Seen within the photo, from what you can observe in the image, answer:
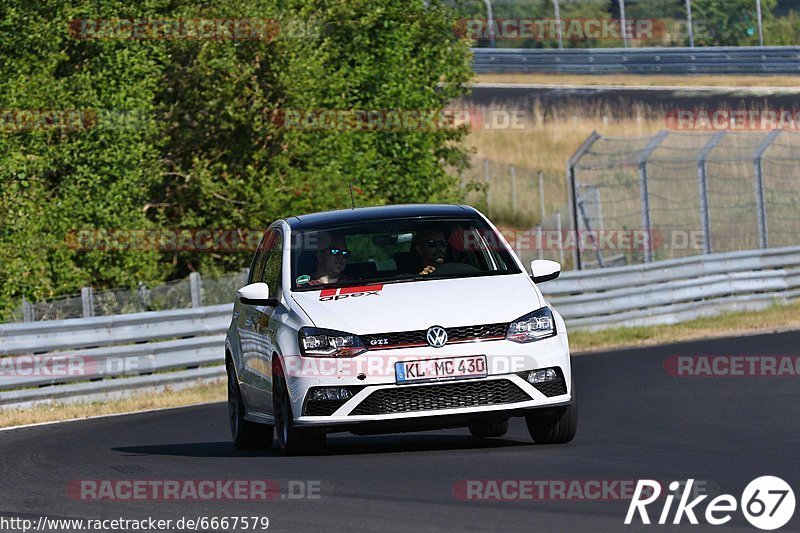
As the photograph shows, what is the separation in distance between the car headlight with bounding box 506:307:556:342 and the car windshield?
69 cm

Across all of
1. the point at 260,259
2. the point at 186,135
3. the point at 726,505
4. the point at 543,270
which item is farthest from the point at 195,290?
the point at 726,505

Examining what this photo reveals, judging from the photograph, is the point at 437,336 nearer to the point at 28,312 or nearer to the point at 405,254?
the point at 405,254

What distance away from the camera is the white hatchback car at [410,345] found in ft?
32.1

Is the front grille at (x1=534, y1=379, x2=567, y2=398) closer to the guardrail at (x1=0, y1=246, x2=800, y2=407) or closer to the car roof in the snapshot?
the car roof

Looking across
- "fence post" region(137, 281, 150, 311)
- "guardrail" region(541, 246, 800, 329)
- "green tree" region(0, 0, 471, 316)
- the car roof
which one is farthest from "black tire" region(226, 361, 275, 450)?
"green tree" region(0, 0, 471, 316)

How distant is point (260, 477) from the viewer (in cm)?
934

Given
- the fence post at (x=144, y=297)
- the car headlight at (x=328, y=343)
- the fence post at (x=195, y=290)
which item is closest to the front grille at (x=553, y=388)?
the car headlight at (x=328, y=343)

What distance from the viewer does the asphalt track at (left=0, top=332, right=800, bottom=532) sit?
296 inches

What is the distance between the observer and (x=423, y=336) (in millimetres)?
9781

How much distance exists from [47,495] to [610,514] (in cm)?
353

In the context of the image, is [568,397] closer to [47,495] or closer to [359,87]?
[47,495]

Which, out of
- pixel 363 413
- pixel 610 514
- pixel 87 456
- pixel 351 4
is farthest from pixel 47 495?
pixel 351 4

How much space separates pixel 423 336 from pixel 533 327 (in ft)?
2.34

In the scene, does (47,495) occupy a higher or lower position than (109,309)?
higher
